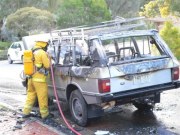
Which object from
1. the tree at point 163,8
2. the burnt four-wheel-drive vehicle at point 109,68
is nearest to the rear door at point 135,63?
the burnt four-wheel-drive vehicle at point 109,68

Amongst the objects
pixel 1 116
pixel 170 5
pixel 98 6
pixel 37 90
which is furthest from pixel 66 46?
pixel 98 6

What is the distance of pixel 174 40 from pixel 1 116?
1129cm

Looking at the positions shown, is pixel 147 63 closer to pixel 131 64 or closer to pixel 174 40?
pixel 131 64

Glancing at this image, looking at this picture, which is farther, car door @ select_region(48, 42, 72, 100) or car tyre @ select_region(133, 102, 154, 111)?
car tyre @ select_region(133, 102, 154, 111)

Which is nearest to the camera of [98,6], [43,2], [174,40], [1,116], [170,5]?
[1,116]

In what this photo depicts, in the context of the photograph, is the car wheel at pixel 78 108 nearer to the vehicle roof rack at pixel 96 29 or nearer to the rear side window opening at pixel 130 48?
the rear side window opening at pixel 130 48

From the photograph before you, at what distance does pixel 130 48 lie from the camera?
8609 mm

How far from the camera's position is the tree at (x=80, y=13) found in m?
36.3

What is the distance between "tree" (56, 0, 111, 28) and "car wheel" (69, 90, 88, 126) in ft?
92.6

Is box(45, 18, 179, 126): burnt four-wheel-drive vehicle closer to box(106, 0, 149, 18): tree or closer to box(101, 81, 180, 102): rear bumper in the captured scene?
box(101, 81, 180, 102): rear bumper

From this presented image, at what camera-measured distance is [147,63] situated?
7.70m

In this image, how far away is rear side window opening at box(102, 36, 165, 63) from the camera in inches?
321

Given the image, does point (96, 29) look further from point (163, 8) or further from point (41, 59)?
point (163, 8)

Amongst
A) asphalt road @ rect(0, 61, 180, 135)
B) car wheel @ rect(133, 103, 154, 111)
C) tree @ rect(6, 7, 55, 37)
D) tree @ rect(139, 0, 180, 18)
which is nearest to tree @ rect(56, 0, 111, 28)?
tree @ rect(6, 7, 55, 37)
